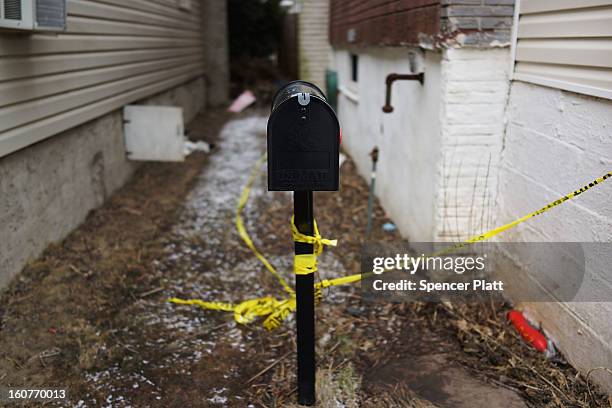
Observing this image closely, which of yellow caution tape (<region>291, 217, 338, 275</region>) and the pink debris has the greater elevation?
the pink debris

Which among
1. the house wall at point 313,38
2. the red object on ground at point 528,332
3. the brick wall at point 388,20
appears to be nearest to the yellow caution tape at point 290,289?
the red object on ground at point 528,332

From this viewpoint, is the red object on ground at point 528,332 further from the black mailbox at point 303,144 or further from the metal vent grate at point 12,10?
the metal vent grate at point 12,10

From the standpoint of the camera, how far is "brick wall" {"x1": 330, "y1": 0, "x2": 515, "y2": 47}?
3764mm

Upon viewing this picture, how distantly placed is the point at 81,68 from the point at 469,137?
365cm

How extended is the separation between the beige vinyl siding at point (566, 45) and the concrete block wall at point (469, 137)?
21 centimetres

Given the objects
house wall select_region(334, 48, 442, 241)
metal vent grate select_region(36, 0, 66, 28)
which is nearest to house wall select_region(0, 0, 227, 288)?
metal vent grate select_region(36, 0, 66, 28)

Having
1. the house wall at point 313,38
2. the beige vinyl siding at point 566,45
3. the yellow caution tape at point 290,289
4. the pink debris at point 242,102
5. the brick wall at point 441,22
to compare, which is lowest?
the yellow caution tape at point 290,289

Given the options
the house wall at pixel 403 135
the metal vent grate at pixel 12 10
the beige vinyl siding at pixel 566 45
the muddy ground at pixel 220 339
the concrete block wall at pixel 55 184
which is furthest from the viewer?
the house wall at pixel 403 135

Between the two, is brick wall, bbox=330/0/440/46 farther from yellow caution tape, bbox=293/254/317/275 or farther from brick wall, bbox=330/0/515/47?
yellow caution tape, bbox=293/254/317/275

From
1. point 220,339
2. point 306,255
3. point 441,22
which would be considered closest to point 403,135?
point 441,22

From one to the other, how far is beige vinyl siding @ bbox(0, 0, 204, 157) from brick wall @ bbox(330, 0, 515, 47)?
9.44ft

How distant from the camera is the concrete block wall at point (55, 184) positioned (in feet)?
13.5

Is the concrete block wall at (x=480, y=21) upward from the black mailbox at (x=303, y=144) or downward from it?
upward

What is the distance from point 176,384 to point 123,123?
4.33 meters
